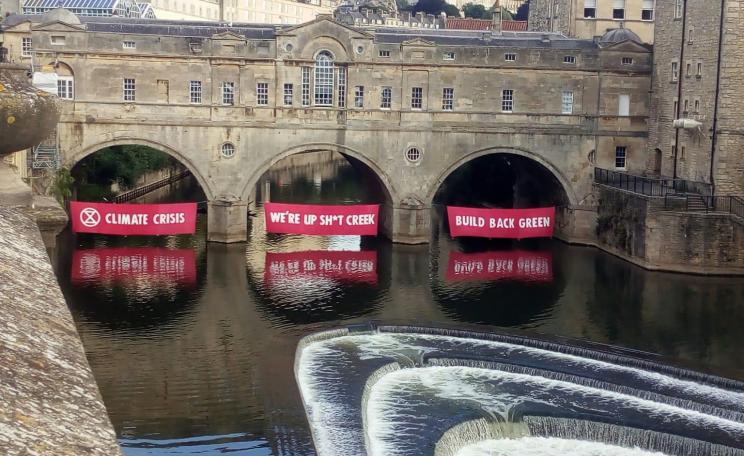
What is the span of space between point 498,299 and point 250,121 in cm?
1532

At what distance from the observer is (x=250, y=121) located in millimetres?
46250

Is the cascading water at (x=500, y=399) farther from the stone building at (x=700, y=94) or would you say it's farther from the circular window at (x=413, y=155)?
the circular window at (x=413, y=155)

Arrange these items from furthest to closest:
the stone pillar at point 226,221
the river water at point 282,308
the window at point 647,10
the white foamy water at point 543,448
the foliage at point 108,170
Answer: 1. the window at point 647,10
2. the foliage at point 108,170
3. the stone pillar at point 226,221
4. the river water at point 282,308
5. the white foamy water at point 543,448

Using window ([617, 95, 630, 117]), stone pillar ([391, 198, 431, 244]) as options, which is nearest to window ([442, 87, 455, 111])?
stone pillar ([391, 198, 431, 244])

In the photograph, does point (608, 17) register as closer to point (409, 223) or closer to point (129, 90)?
point (409, 223)

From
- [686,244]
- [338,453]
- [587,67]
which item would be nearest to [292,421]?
[338,453]

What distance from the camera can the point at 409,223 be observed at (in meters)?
47.0

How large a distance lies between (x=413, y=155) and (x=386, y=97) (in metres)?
2.89

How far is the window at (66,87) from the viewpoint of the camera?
147 ft

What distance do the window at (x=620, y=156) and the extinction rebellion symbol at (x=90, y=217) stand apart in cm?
2362

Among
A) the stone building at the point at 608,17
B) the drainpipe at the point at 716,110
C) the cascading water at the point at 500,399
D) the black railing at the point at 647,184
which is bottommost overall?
the cascading water at the point at 500,399

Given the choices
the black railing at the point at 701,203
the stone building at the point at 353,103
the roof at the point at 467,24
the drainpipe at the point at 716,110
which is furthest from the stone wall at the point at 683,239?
the roof at the point at 467,24

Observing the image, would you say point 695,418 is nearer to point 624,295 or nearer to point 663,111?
point 624,295

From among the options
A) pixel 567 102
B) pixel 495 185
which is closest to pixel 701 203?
pixel 567 102
